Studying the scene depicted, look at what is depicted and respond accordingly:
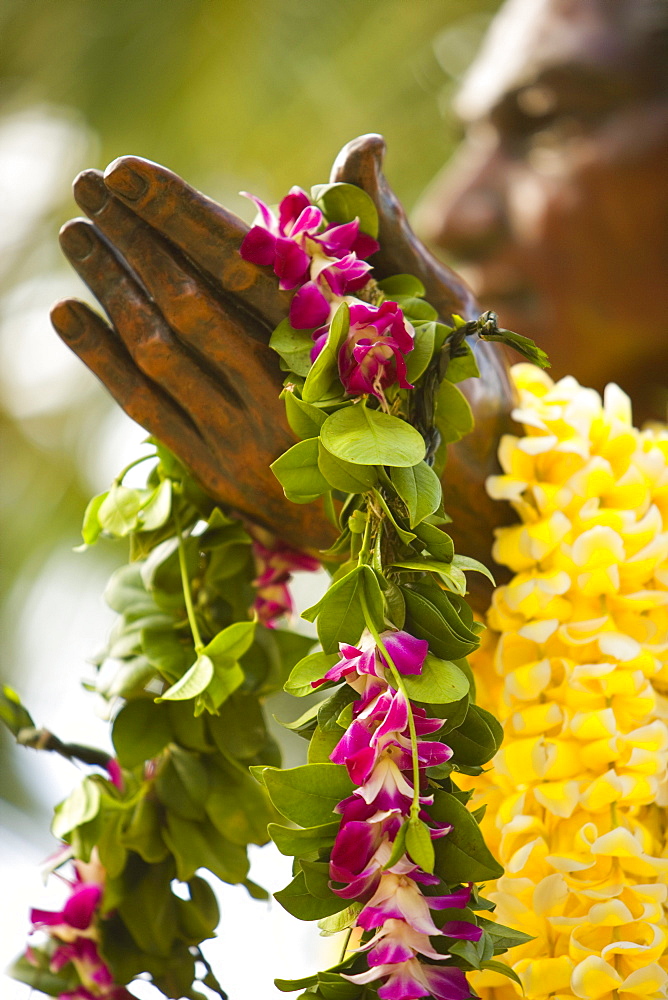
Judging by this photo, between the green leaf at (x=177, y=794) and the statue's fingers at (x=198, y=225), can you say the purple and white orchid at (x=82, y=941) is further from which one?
the statue's fingers at (x=198, y=225)

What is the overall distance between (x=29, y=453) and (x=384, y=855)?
195cm

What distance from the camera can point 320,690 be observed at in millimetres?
371

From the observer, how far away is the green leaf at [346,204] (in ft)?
1.44

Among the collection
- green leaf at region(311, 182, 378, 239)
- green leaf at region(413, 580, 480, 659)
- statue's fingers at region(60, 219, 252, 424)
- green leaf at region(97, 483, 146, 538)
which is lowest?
green leaf at region(413, 580, 480, 659)

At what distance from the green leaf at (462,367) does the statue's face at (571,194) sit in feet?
2.20

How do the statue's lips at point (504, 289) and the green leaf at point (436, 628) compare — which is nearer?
the green leaf at point (436, 628)

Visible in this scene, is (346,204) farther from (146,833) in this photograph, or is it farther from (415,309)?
(146,833)

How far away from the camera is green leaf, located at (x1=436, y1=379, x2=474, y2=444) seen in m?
0.43

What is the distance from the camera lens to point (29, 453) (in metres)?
2.15

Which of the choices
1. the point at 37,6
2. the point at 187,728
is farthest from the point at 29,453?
the point at 187,728

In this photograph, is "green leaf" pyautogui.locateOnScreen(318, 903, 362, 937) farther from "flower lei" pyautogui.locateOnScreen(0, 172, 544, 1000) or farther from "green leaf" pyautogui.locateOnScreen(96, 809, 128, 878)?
"green leaf" pyautogui.locateOnScreen(96, 809, 128, 878)

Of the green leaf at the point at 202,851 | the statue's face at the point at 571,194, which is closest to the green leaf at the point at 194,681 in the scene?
the green leaf at the point at 202,851

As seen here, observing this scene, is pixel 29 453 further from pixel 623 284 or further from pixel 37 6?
pixel 623 284

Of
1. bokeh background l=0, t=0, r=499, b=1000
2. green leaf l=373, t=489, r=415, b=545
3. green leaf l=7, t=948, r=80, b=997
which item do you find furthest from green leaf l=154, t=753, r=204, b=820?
bokeh background l=0, t=0, r=499, b=1000
